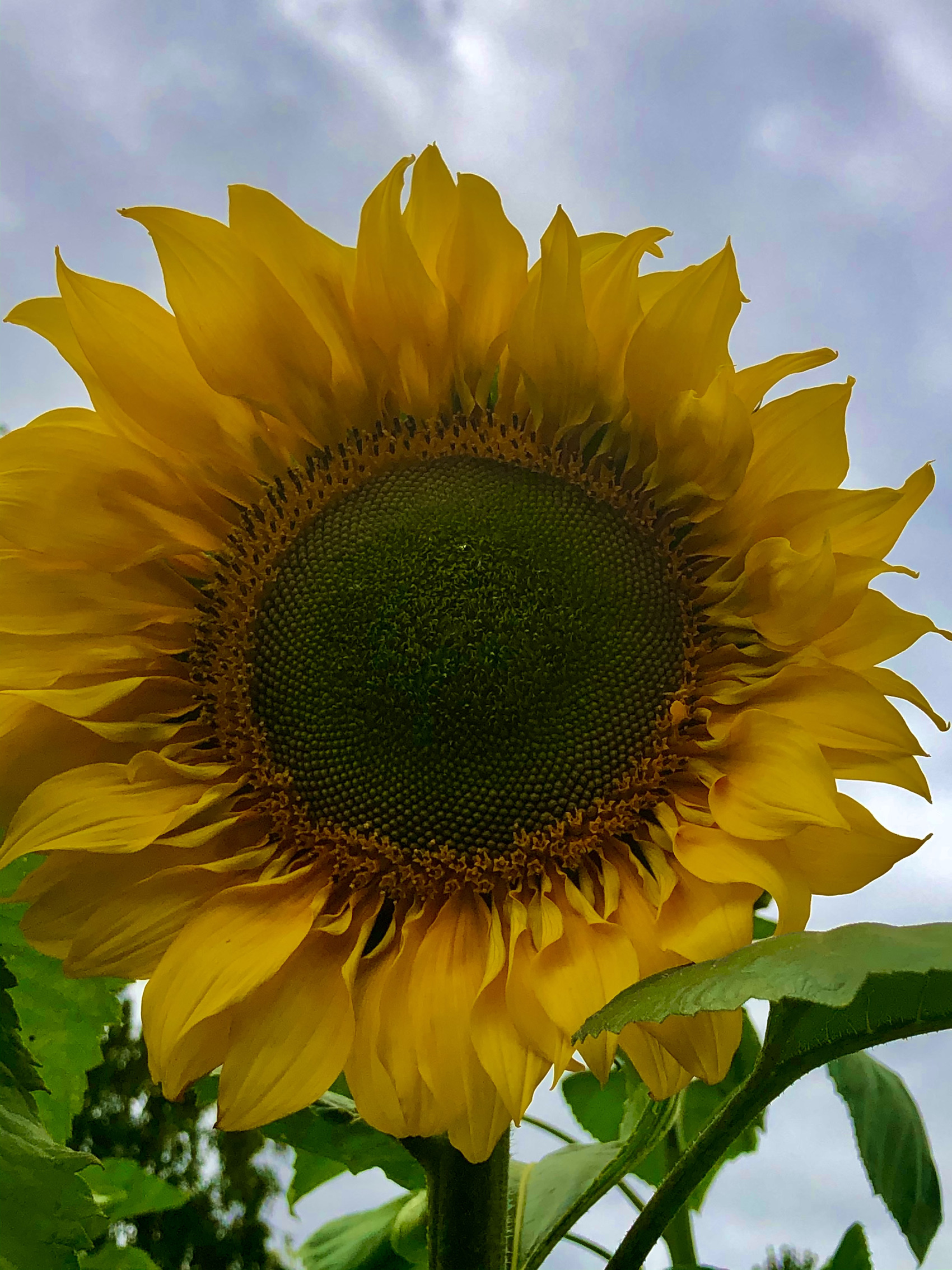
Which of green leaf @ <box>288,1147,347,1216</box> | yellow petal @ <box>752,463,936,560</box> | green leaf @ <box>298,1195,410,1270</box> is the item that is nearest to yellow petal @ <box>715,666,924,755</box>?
yellow petal @ <box>752,463,936,560</box>

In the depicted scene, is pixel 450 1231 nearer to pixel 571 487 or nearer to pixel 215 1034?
pixel 215 1034

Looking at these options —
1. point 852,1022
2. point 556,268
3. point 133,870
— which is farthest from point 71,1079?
point 556,268

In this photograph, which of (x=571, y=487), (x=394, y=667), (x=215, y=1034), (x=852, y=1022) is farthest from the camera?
(x=571, y=487)

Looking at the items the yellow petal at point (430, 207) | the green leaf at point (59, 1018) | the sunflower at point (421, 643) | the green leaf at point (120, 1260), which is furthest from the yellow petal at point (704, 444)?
the green leaf at point (120, 1260)

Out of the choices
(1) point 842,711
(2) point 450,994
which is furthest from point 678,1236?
(1) point 842,711

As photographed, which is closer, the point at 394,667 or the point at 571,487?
the point at 394,667

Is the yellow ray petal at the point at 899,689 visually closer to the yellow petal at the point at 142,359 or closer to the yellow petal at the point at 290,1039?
the yellow petal at the point at 290,1039

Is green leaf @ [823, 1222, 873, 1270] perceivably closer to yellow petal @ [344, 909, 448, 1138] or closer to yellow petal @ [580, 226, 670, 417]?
yellow petal @ [344, 909, 448, 1138]
